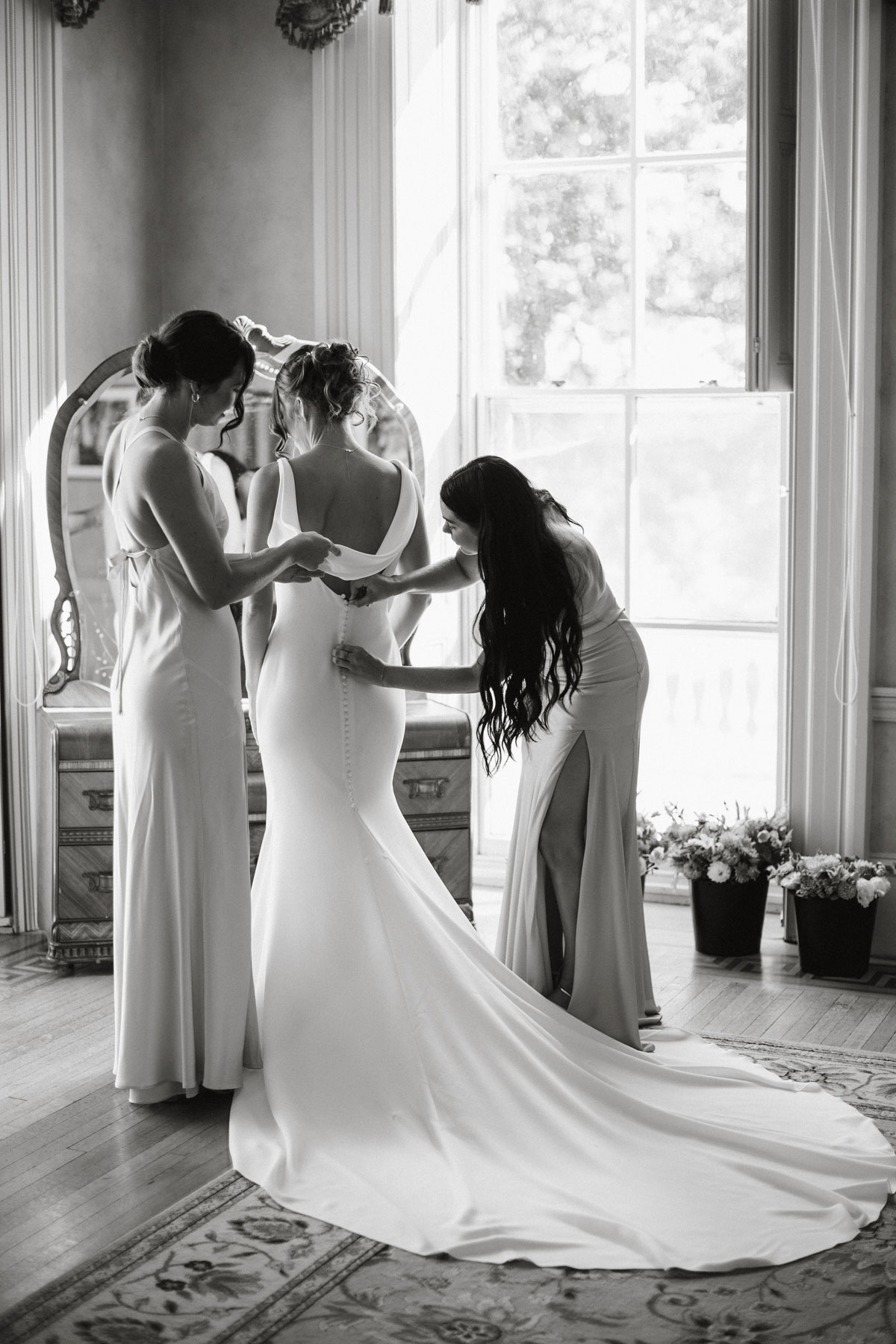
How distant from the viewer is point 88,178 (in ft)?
17.6

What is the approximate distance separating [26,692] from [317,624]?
2.03m

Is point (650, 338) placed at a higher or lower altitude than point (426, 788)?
higher

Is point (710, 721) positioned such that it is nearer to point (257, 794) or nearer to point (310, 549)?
point (257, 794)

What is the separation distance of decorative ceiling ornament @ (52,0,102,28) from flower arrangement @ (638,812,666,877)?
344 centimetres

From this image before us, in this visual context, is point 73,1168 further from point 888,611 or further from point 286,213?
point 286,213

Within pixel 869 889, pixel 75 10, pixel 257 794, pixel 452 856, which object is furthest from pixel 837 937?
pixel 75 10

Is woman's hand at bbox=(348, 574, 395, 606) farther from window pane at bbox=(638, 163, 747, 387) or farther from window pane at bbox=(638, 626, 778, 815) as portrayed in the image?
window pane at bbox=(638, 163, 747, 387)

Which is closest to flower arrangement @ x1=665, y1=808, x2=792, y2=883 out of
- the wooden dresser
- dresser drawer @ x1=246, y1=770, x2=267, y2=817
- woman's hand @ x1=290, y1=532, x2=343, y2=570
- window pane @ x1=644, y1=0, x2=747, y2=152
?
the wooden dresser

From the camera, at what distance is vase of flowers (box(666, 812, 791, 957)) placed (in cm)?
479

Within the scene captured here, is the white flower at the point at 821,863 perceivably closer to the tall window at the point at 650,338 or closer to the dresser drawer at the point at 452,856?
the tall window at the point at 650,338

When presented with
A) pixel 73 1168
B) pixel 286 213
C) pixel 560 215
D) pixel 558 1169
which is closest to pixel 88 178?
pixel 286 213

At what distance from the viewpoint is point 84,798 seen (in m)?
4.62

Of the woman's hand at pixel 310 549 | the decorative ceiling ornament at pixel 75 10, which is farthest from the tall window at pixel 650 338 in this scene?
the woman's hand at pixel 310 549

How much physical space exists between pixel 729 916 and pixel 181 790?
2245mm
